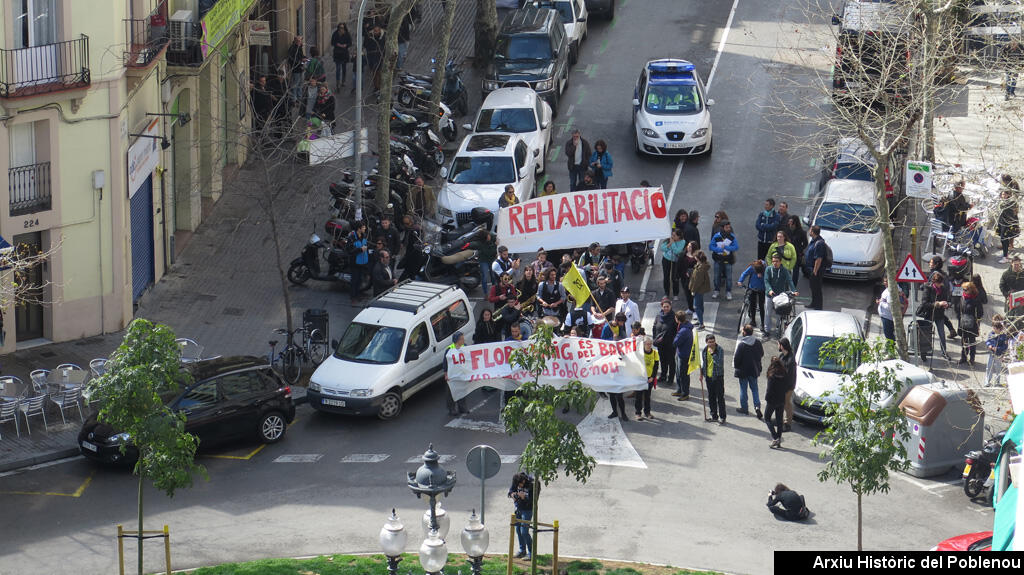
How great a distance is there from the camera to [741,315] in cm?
2906

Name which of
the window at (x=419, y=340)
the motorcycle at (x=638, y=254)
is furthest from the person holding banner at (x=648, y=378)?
the motorcycle at (x=638, y=254)

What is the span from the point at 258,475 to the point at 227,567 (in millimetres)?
3545

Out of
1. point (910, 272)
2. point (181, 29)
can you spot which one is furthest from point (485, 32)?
point (910, 272)

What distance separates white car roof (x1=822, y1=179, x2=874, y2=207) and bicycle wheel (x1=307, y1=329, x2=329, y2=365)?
1114 cm

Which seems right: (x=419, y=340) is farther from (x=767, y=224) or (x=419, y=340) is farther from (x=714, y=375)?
(x=767, y=224)

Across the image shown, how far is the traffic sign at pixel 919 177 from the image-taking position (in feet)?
93.8

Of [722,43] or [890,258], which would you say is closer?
[890,258]

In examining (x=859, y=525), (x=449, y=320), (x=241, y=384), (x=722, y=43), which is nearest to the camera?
(x=859, y=525)

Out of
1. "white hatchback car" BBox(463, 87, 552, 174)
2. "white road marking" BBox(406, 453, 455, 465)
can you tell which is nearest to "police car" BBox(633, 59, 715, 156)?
"white hatchback car" BBox(463, 87, 552, 174)

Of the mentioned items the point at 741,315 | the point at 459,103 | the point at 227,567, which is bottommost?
the point at 227,567

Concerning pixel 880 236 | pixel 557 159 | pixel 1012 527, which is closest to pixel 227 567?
pixel 1012 527

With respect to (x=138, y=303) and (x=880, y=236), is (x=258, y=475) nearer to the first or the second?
(x=138, y=303)

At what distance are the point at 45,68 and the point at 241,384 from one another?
22.4ft

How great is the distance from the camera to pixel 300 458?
965 inches
